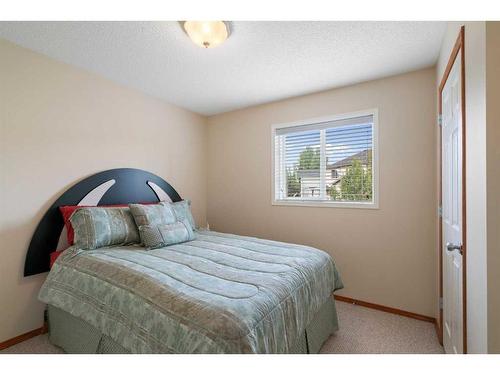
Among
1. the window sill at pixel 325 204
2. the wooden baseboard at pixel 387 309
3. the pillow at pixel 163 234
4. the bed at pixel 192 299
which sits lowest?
the wooden baseboard at pixel 387 309

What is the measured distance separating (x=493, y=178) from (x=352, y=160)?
1.82m

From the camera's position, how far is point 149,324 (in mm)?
1229

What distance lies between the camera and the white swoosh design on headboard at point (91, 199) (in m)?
2.18

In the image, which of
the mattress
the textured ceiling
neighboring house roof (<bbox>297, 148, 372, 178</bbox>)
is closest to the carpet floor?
the mattress

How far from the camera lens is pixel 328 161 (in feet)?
9.43

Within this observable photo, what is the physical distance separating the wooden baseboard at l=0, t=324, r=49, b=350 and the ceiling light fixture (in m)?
2.67

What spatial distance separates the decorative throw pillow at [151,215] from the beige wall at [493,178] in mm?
2226

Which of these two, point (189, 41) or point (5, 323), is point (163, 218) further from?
point (189, 41)

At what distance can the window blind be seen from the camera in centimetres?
266

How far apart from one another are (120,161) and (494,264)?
9.80 feet

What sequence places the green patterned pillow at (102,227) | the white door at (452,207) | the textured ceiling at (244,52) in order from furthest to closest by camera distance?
1. the green patterned pillow at (102,227)
2. the textured ceiling at (244,52)
3. the white door at (452,207)

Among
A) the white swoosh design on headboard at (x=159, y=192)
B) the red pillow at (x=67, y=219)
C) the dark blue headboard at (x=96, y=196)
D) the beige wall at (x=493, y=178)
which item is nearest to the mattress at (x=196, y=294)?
the red pillow at (x=67, y=219)

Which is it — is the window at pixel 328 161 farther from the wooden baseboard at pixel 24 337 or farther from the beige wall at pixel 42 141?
the wooden baseboard at pixel 24 337
